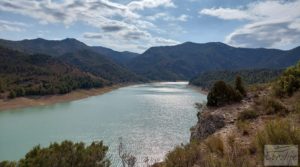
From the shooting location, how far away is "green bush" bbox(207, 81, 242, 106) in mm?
20062

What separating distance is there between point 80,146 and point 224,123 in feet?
27.1

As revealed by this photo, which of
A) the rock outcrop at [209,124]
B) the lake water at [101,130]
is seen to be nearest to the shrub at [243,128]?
the rock outcrop at [209,124]

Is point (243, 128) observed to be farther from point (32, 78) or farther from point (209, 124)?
point (32, 78)

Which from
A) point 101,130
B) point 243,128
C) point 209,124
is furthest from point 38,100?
point 243,128

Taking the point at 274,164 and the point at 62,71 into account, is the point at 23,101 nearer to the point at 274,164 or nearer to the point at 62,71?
the point at 62,71

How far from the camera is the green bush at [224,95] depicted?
20.1m

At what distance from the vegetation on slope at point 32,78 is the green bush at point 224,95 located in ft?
241

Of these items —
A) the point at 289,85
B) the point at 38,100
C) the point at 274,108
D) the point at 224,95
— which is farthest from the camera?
the point at 38,100

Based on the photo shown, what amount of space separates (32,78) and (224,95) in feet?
333

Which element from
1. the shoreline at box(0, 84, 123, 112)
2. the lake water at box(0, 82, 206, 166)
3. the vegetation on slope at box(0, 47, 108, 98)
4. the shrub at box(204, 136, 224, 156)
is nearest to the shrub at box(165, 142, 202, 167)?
the shrub at box(204, 136, 224, 156)

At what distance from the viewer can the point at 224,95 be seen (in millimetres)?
→ 20250

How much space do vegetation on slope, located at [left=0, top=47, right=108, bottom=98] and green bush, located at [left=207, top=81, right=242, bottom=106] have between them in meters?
73.6

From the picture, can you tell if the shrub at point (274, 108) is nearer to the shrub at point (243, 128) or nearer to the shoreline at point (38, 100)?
the shrub at point (243, 128)

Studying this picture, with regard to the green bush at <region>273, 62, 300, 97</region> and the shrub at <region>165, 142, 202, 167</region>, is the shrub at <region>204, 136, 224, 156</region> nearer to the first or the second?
the shrub at <region>165, 142, 202, 167</region>
